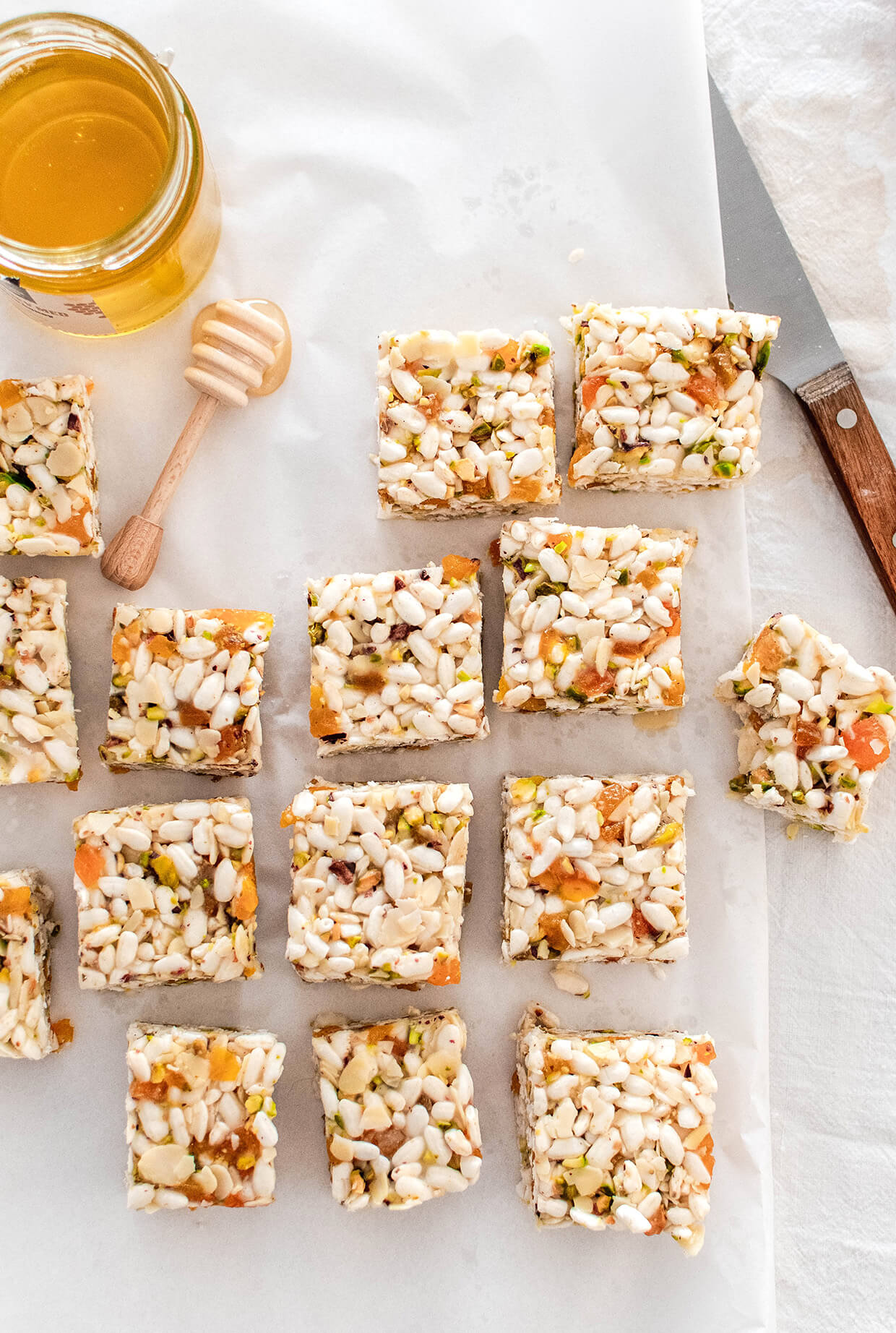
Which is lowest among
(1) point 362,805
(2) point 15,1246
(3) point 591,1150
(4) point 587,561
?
(2) point 15,1246

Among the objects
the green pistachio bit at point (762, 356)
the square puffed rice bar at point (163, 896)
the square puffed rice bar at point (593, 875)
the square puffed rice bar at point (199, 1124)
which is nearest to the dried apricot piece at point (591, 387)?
the green pistachio bit at point (762, 356)

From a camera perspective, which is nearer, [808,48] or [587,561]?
[587,561]

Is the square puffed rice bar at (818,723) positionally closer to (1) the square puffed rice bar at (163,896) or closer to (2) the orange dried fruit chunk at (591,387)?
(2) the orange dried fruit chunk at (591,387)

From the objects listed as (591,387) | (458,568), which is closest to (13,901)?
(458,568)

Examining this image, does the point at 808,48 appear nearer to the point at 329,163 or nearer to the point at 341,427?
the point at 329,163

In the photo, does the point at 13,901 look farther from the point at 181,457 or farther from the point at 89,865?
the point at 181,457

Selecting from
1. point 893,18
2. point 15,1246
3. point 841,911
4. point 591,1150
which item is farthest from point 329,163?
point 15,1246
